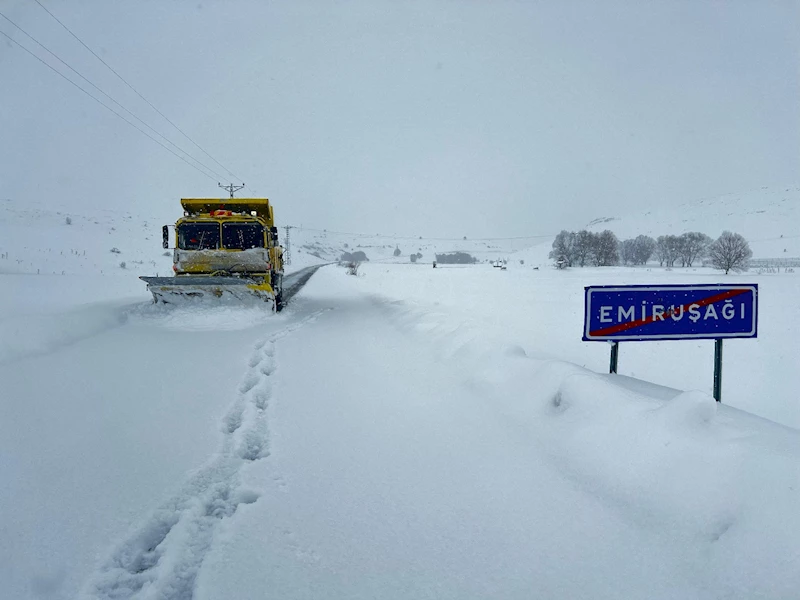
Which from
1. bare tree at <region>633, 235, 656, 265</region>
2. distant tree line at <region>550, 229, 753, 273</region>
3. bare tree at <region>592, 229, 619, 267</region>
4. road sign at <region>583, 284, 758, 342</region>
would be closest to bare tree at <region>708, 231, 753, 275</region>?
distant tree line at <region>550, 229, 753, 273</region>

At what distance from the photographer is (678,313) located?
4270mm

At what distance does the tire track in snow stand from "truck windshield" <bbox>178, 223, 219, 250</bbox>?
10.00 m

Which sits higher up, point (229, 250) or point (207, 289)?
point (229, 250)

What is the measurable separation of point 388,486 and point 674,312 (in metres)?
3.35

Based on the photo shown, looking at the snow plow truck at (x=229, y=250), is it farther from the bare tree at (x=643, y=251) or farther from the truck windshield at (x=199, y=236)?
the bare tree at (x=643, y=251)

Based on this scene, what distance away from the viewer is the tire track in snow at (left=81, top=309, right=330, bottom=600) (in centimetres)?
207

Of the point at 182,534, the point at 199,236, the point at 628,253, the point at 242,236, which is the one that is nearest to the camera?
the point at 182,534

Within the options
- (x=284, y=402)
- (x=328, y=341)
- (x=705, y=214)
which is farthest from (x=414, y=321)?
(x=705, y=214)

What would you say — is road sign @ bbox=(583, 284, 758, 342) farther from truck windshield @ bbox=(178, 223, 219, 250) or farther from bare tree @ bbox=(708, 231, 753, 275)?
bare tree @ bbox=(708, 231, 753, 275)

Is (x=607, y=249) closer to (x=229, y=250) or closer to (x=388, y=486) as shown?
(x=229, y=250)

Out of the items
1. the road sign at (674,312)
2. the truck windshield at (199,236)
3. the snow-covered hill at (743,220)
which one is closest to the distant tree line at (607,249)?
the snow-covered hill at (743,220)

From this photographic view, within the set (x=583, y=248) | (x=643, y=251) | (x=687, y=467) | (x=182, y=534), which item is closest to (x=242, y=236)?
(x=182, y=534)

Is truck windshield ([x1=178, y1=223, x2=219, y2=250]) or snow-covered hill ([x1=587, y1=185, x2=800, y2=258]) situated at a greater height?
snow-covered hill ([x1=587, y1=185, x2=800, y2=258])

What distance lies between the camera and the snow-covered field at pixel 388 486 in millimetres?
2150
